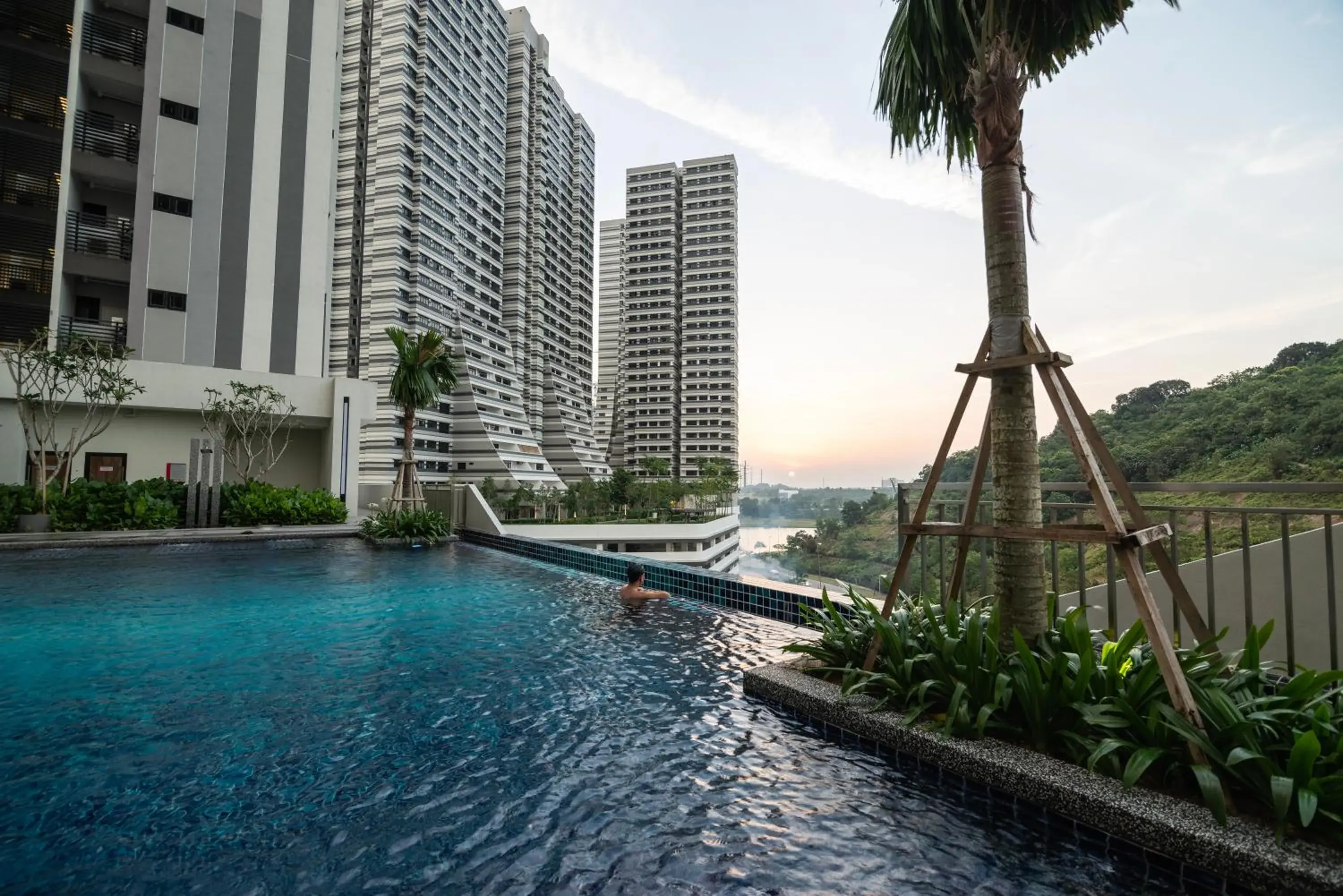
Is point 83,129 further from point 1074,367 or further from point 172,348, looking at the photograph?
point 1074,367

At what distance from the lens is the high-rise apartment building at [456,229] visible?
58344 millimetres

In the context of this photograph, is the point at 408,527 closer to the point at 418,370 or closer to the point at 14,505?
the point at 418,370

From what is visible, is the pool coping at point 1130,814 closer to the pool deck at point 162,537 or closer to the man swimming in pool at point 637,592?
the man swimming in pool at point 637,592

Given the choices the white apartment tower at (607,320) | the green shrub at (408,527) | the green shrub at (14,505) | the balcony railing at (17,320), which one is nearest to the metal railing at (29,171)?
the balcony railing at (17,320)

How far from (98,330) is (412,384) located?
1426 centimetres

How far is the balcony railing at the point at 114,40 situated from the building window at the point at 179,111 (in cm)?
167

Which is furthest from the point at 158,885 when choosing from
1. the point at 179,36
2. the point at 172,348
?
the point at 179,36

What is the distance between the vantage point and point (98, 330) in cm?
2028

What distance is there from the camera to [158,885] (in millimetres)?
1867

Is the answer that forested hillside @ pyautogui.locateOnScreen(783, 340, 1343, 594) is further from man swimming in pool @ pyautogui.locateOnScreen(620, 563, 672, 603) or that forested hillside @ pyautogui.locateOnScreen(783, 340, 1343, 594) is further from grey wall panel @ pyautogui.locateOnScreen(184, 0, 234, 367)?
grey wall panel @ pyautogui.locateOnScreen(184, 0, 234, 367)

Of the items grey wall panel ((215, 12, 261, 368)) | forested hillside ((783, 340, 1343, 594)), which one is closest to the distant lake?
grey wall panel ((215, 12, 261, 368))

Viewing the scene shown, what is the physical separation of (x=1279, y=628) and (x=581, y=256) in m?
98.5

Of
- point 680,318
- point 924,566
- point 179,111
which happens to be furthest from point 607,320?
point 924,566

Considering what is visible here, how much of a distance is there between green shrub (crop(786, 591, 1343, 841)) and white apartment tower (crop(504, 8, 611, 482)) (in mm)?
78227
